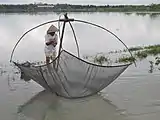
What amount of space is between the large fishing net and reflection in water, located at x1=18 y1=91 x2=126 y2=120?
0.18 m

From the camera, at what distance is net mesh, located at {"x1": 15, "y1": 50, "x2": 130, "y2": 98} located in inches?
226

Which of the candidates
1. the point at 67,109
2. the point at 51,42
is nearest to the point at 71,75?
the point at 67,109

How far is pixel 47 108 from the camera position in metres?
5.66

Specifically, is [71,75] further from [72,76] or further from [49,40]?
[49,40]

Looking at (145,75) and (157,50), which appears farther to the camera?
(157,50)

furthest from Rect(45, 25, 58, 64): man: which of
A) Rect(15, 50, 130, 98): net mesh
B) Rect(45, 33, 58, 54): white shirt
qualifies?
Rect(15, 50, 130, 98): net mesh

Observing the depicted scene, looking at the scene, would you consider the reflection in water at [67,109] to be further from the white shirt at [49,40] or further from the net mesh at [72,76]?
the white shirt at [49,40]

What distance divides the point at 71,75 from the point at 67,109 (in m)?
0.65

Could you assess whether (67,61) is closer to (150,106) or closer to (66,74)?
(66,74)

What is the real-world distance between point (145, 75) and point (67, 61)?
2612mm

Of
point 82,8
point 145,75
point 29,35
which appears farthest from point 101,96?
point 82,8

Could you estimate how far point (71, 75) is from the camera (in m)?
5.89

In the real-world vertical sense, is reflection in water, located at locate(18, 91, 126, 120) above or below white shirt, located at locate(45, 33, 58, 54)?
below

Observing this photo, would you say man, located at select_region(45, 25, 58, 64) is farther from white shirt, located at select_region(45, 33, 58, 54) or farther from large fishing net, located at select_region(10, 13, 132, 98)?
large fishing net, located at select_region(10, 13, 132, 98)
